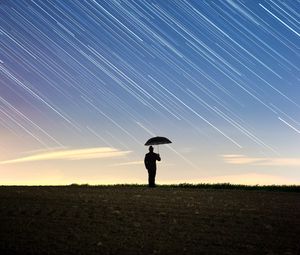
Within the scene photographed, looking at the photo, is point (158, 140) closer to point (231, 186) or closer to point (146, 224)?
point (231, 186)

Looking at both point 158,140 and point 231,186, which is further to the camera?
point 231,186

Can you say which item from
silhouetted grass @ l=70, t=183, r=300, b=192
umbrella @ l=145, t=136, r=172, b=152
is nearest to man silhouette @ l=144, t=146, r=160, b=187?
umbrella @ l=145, t=136, r=172, b=152

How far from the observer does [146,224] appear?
15766 mm

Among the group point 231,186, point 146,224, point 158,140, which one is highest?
point 158,140

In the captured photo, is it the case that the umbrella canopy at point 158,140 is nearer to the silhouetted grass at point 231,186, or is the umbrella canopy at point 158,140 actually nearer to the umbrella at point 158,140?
the umbrella at point 158,140

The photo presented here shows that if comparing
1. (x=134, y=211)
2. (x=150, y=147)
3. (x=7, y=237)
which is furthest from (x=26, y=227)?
(x=150, y=147)

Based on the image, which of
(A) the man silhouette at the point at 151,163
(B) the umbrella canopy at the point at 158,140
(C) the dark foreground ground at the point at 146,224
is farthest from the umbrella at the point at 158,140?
(C) the dark foreground ground at the point at 146,224

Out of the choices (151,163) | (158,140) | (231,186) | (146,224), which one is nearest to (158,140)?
(158,140)

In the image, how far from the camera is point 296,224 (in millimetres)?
16500

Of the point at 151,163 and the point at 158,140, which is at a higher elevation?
the point at 158,140

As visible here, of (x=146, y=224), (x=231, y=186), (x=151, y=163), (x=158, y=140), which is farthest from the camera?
(x=151, y=163)

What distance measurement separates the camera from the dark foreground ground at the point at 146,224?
1342 cm

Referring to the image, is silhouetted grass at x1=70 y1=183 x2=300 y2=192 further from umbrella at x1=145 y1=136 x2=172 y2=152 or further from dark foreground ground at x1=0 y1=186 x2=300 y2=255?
dark foreground ground at x1=0 y1=186 x2=300 y2=255

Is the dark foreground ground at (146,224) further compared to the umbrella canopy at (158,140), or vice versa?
the umbrella canopy at (158,140)
